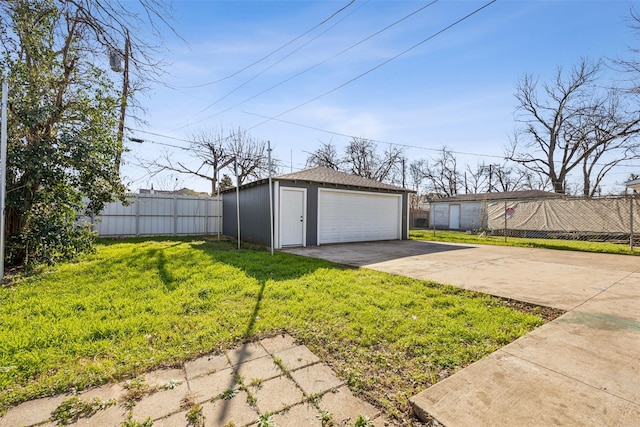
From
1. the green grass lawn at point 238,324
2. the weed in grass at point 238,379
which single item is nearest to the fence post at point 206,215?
the green grass lawn at point 238,324

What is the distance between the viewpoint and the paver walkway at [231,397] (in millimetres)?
1618

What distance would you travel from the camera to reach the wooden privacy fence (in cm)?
1129

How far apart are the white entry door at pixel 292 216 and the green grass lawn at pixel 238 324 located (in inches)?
148

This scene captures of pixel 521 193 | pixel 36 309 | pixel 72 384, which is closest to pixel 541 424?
pixel 72 384

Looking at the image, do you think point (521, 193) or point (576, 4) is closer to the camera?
point (576, 4)

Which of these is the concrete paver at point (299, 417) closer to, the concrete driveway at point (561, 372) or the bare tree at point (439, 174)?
the concrete driveway at point (561, 372)

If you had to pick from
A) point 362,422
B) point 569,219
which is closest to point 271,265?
point 362,422

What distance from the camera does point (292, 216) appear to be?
883 centimetres

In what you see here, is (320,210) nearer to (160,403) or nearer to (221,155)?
(160,403)

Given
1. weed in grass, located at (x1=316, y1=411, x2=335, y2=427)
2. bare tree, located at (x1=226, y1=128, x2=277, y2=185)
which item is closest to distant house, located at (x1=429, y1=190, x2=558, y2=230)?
bare tree, located at (x1=226, y1=128, x2=277, y2=185)

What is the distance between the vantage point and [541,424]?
1.48 meters

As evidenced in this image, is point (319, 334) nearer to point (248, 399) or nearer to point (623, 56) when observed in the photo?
point (248, 399)

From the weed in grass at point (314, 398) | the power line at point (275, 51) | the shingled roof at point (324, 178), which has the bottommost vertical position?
the weed in grass at point (314, 398)

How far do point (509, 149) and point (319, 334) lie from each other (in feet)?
88.2
